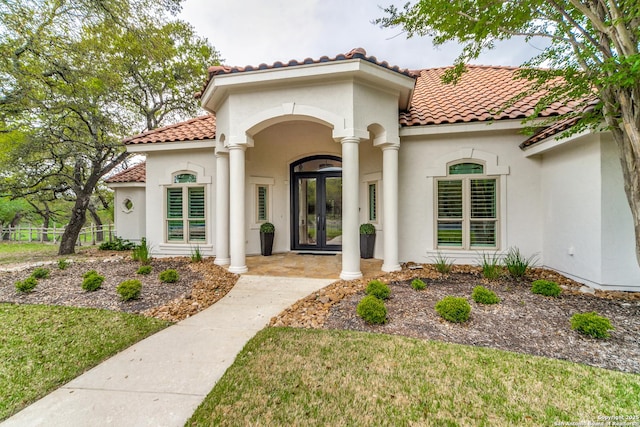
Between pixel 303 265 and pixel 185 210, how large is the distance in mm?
4724

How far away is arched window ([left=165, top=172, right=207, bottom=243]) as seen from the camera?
31.0ft

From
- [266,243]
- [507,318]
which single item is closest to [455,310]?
[507,318]

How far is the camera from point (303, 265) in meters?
7.92

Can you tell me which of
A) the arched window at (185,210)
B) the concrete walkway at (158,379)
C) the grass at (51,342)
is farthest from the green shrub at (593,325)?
the arched window at (185,210)

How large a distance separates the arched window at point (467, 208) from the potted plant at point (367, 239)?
6.38 ft

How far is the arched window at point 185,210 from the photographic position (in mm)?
9461

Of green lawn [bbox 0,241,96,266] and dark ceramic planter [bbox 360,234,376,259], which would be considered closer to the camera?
dark ceramic planter [bbox 360,234,376,259]

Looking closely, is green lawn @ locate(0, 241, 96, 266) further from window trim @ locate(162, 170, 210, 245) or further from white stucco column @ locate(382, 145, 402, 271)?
white stucco column @ locate(382, 145, 402, 271)

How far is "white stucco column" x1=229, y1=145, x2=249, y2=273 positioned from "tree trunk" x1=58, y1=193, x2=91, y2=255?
8.83 metres

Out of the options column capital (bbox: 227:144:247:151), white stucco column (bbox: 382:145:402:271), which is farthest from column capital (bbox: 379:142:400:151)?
column capital (bbox: 227:144:247:151)

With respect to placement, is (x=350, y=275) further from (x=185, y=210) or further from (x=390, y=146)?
(x=185, y=210)

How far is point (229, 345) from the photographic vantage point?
3701mm

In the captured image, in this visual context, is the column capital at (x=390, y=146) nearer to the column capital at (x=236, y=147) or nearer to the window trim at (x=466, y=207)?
the window trim at (x=466, y=207)

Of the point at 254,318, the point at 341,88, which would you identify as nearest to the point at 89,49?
the point at 341,88
